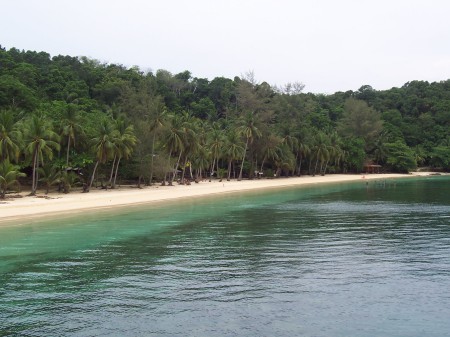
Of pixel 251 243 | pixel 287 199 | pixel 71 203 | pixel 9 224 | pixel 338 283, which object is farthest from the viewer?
pixel 287 199

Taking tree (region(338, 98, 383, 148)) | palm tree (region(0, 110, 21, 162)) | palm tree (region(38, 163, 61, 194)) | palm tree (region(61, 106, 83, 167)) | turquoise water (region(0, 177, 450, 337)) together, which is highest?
tree (region(338, 98, 383, 148))

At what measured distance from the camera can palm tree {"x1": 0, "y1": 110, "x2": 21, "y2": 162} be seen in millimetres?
40562

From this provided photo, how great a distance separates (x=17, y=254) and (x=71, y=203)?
2013 cm

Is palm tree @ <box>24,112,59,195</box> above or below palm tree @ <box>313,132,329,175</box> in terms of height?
below

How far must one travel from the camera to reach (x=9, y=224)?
103 ft

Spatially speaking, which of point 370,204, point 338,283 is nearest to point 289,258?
point 338,283

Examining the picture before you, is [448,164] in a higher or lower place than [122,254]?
higher

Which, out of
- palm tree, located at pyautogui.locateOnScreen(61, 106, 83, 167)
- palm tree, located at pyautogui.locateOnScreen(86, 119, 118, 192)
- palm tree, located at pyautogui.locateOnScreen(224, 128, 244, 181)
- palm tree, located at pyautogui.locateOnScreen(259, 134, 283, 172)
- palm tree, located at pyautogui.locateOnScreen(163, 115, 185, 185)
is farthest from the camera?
palm tree, located at pyautogui.locateOnScreen(259, 134, 283, 172)

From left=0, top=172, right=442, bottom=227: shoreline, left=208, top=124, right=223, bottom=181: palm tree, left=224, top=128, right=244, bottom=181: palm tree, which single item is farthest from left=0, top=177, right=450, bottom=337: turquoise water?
left=224, top=128, right=244, bottom=181: palm tree

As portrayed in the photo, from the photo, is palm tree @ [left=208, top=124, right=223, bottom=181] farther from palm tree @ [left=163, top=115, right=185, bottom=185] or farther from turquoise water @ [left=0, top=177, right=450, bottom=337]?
turquoise water @ [left=0, top=177, right=450, bottom=337]

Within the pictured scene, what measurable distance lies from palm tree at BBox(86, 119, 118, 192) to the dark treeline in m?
0.12

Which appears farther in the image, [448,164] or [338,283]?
[448,164]

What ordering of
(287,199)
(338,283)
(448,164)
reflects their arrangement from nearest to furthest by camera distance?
(338,283) → (287,199) → (448,164)

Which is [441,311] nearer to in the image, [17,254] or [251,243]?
[251,243]
